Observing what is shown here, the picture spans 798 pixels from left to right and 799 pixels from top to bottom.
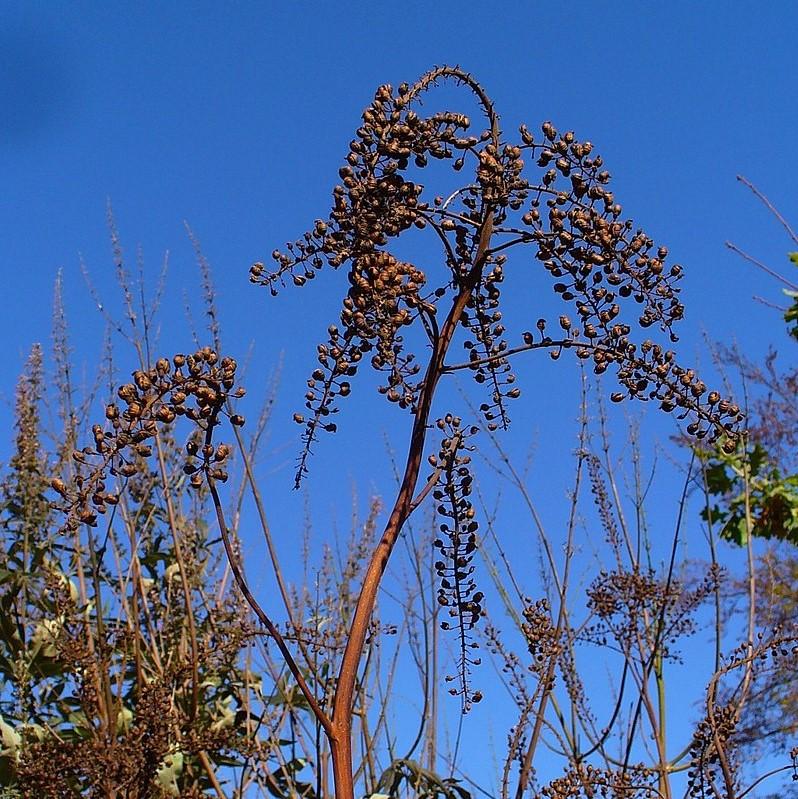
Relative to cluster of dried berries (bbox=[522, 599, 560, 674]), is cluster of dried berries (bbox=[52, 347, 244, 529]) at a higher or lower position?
lower

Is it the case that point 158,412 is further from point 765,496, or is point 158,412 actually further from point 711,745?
point 765,496

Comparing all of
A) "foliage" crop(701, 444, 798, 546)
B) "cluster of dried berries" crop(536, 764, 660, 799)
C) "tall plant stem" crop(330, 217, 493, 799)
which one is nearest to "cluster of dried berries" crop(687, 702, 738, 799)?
"cluster of dried berries" crop(536, 764, 660, 799)

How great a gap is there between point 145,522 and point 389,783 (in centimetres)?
167

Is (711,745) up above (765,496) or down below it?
below

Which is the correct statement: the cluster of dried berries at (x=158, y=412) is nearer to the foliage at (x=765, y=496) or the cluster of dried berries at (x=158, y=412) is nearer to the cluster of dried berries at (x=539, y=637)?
the cluster of dried berries at (x=539, y=637)

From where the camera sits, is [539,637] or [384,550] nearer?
[384,550]

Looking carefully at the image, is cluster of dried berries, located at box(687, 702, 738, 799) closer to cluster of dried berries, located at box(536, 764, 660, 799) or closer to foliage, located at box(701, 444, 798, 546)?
cluster of dried berries, located at box(536, 764, 660, 799)

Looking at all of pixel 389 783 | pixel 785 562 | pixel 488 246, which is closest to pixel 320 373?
pixel 488 246

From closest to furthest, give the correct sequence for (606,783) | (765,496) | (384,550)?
1. (384,550)
2. (606,783)
3. (765,496)

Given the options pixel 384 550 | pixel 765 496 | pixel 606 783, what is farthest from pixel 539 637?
pixel 765 496

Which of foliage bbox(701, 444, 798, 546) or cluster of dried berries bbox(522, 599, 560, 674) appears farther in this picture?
foliage bbox(701, 444, 798, 546)

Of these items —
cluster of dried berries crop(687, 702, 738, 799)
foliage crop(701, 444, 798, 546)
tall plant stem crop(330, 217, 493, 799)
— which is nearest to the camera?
tall plant stem crop(330, 217, 493, 799)

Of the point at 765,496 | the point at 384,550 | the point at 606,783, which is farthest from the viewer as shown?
the point at 765,496

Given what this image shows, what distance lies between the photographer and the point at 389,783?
99.4 inches
